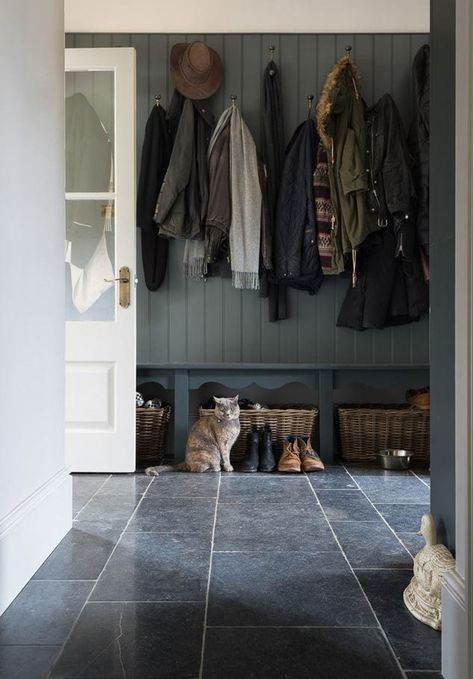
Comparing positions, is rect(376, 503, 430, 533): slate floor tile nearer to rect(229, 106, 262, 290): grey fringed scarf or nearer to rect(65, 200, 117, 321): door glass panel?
rect(229, 106, 262, 290): grey fringed scarf

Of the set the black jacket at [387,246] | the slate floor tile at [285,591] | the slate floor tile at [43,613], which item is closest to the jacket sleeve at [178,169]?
the black jacket at [387,246]

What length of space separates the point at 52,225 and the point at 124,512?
115 cm

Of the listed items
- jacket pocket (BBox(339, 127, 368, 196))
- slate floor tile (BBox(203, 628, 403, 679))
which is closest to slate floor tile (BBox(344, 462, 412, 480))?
jacket pocket (BBox(339, 127, 368, 196))

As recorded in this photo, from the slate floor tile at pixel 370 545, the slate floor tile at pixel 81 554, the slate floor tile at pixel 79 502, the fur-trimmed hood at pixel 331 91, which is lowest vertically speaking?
the slate floor tile at pixel 79 502

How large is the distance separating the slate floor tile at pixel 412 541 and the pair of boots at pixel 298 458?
1132mm

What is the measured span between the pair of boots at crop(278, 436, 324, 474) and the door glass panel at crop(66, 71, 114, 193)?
5.56 feet

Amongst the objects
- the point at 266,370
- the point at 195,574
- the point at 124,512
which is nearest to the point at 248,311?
the point at 266,370

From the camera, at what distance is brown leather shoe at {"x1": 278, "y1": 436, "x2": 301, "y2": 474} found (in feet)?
11.0

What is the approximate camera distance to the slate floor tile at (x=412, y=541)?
6.85 ft

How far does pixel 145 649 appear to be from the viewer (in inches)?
56.0

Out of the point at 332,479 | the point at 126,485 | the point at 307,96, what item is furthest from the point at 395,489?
the point at 307,96

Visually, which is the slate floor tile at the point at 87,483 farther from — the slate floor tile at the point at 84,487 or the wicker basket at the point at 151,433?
the wicker basket at the point at 151,433

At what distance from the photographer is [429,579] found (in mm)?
1529

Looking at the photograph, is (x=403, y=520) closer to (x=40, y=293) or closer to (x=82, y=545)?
(x=82, y=545)
